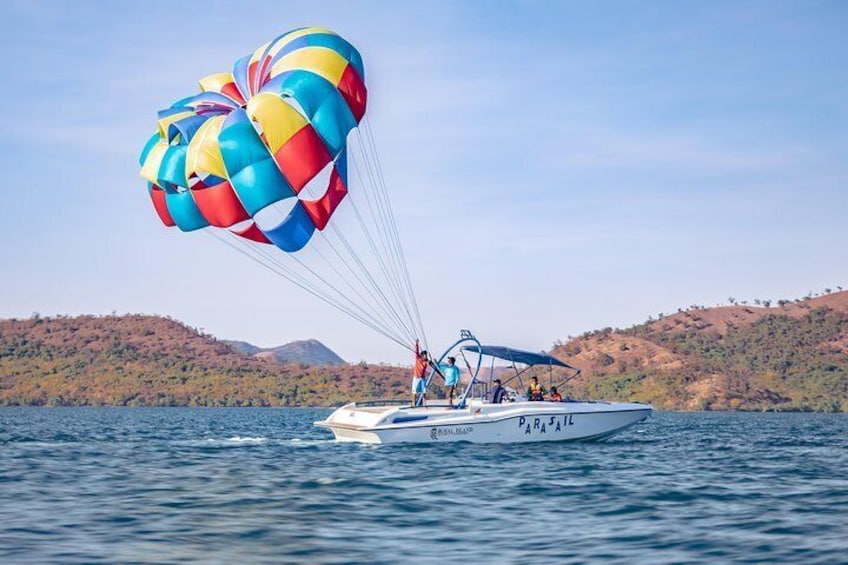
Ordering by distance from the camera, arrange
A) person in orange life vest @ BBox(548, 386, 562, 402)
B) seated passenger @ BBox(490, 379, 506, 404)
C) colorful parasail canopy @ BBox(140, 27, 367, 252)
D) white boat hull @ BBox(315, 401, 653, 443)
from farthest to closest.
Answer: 1. person in orange life vest @ BBox(548, 386, 562, 402)
2. seated passenger @ BBox(490, 379, 506, 404)
3. white boat hull @ BBox(315, 401, 653, 443)
4. colorful parasail canopy @ BBox(140, 27, 367, 252)

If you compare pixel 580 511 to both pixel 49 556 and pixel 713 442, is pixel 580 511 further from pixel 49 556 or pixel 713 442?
pixel 713 442

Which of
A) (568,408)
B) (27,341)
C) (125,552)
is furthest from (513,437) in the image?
(27,341)

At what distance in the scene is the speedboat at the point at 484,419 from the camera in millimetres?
30359

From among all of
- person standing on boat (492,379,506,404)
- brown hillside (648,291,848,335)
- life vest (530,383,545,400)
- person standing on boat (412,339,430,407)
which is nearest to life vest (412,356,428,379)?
person standing on boat (412,339,430,407)

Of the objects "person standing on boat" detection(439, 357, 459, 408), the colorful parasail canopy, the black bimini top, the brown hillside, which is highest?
the brown hillside

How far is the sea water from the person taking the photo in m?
14.1

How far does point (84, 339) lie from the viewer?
579 ft

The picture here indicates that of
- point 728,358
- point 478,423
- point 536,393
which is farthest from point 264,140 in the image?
point 728,358

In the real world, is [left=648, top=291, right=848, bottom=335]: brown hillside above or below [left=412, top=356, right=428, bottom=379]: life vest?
above

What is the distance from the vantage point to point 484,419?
1223 inches

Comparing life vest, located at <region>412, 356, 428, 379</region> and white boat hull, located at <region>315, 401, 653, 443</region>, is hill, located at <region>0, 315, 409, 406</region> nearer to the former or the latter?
white boat hull, located at <region>315, 401, 653, 443</region>

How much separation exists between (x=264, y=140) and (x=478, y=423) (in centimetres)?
1033

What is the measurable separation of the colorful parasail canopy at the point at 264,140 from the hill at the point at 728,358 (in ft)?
323

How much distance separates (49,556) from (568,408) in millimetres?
21086
